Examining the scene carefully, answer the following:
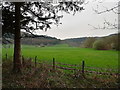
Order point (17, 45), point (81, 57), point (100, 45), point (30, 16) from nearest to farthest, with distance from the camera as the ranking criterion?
point (17, 45) → point (30, 16) → point (81, 57) → point (100, 45)

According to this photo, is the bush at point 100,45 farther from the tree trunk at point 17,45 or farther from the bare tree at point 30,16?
the tree trunk at point 17,45

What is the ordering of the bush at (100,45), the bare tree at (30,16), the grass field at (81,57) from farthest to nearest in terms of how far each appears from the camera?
the bush at (100,45) < the grass field at (81,57) < the bare tree at (30,16)

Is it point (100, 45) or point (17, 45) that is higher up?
point (17, 45)

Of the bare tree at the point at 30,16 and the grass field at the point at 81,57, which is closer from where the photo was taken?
the bare tree at the point at 30,16

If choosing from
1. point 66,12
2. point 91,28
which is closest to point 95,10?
point 91,28

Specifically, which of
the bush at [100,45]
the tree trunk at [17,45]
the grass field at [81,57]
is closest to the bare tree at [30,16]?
the tree trunk at [17,45]

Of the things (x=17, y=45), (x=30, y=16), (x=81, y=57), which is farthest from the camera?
(x=81, y=57)

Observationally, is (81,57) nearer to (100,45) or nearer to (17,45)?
(17,45)

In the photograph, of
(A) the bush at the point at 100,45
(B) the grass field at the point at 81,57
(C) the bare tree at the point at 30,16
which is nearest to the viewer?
(C) the bare tree at the point at 30,16

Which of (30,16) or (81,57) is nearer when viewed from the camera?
(30,16)

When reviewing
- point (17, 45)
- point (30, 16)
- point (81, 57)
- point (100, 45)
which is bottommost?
point (81, 57)

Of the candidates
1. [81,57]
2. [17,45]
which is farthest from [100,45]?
[17,45]

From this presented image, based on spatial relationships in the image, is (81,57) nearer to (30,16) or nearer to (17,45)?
(30,16)

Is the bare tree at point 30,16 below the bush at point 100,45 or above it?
above
